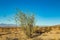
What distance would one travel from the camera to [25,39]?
66.7ft

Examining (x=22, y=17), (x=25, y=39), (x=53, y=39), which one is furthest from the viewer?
(x=22, y=17)

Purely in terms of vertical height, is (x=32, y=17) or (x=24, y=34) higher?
(x=32, y=17)

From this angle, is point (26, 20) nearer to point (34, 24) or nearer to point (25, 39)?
point (34, 24)

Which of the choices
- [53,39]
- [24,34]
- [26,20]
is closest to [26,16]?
[26,20]

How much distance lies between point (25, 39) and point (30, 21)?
333cm

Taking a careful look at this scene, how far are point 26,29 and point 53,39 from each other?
18.6ft

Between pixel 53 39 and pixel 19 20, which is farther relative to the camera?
pixel 19 20

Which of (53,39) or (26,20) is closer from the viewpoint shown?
(53,39)

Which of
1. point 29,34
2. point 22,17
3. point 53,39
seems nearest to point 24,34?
point 29,34

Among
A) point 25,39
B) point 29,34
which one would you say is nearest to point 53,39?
point 25,39

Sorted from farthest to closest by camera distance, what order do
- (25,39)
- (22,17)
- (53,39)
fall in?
(22,17)
(25,39)
(53,39)

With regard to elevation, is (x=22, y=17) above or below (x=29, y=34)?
above

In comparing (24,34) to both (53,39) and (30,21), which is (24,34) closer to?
(30,21)

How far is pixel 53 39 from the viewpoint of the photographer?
1805 cm
